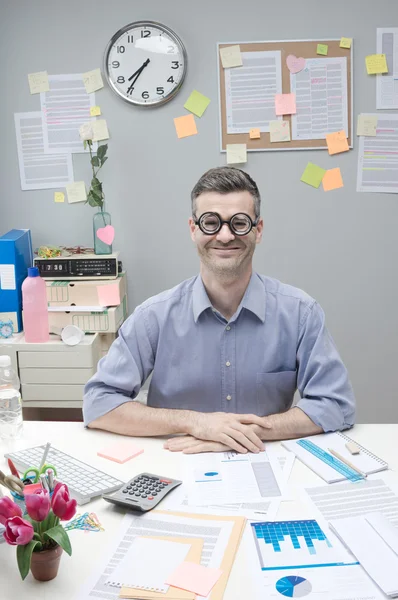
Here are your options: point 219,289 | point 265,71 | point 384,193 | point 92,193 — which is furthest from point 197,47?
point 219,289

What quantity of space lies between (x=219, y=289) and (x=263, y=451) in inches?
20.9

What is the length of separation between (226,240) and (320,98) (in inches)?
58.5

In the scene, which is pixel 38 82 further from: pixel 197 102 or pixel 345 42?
pixel 345 42

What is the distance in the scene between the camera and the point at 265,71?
297 cm

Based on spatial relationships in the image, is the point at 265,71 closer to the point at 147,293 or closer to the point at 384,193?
the point at 384,193

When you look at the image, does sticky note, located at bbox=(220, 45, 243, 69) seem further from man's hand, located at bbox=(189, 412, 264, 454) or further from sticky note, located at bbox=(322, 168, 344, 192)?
man's hand, located at bbox=(189, 412, 264, 454)

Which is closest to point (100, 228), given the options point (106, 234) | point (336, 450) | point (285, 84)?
point (106, 234)

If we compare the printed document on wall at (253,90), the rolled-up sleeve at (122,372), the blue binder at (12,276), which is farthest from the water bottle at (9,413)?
the printed document on wall at (253,90)

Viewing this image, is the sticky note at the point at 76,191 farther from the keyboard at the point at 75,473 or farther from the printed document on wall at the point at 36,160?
the keyboard at the point at 75,473

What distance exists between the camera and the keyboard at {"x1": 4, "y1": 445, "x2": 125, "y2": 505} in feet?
4.46

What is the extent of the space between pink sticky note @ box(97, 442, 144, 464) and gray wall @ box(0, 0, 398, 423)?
1.60 meters

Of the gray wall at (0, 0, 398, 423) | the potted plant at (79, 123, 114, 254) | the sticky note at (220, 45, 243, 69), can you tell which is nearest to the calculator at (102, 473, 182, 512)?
the potted plant at (79, 123, 114, 254)

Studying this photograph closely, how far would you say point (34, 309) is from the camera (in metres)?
2.70

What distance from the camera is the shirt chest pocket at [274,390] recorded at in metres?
1.90
